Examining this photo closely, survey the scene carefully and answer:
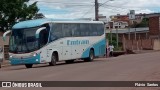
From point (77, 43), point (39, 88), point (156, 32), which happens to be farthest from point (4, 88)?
point (156, 32)

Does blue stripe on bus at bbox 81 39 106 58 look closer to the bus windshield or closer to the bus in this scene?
the bus

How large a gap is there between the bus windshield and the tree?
19.6 meters

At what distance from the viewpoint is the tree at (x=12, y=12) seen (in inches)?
1993

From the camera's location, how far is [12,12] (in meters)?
51.0

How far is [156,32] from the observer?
317 ft

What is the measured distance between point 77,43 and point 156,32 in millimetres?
63526

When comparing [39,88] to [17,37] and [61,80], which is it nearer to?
[61,80]

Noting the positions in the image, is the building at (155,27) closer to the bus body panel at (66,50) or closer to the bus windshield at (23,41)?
the bus body panel at (66,50)

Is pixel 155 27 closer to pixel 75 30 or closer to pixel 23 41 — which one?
pixel 75 30

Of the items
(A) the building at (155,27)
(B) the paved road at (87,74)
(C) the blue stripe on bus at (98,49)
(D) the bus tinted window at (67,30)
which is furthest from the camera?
(A) the building at (155,27)

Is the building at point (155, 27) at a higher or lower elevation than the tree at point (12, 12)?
lower

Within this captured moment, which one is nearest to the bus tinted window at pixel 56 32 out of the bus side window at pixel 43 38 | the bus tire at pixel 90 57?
the bus side window at pixel 43 38

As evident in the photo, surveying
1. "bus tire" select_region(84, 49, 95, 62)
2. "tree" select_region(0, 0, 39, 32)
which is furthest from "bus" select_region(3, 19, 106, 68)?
"tree" select_region(0, 0, 39, 32)

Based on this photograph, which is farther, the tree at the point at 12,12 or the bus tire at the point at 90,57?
the tree at the point at 12,12
